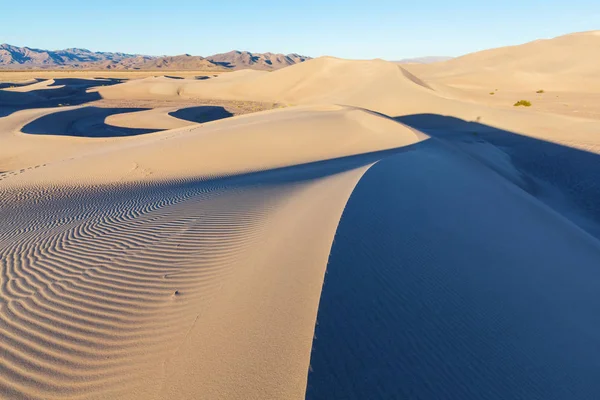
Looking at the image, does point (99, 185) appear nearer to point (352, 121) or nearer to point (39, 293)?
point (39, 293)

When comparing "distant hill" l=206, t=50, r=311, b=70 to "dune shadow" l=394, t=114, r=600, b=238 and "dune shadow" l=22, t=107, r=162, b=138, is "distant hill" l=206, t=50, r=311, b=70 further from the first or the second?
"dune shadow" l=394, t=114, r=600, b=238

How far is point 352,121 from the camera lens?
17.3 m

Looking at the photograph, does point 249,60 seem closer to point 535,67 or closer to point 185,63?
point 185,63

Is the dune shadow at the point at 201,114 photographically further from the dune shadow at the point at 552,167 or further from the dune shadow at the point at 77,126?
the dune shadow at the point at 552,167

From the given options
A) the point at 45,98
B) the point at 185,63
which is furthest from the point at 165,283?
the point at 185,63

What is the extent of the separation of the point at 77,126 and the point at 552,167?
24.9 m

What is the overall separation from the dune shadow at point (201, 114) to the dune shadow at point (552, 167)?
16.9 m

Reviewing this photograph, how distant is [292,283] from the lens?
13.7 feet

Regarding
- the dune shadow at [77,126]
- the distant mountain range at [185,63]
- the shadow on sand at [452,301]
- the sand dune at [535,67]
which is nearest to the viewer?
the shadow on sand at [452,301]

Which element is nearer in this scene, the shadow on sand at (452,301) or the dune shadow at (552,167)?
the shadow on sand at (452,301)

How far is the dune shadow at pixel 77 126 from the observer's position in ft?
72.4

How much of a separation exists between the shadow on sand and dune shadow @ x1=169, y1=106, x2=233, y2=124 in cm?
2388

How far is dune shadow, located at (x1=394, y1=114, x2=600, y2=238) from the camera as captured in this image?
11.5 m

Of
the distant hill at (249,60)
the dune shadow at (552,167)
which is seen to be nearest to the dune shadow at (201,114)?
the dune shadow at (552,167)
